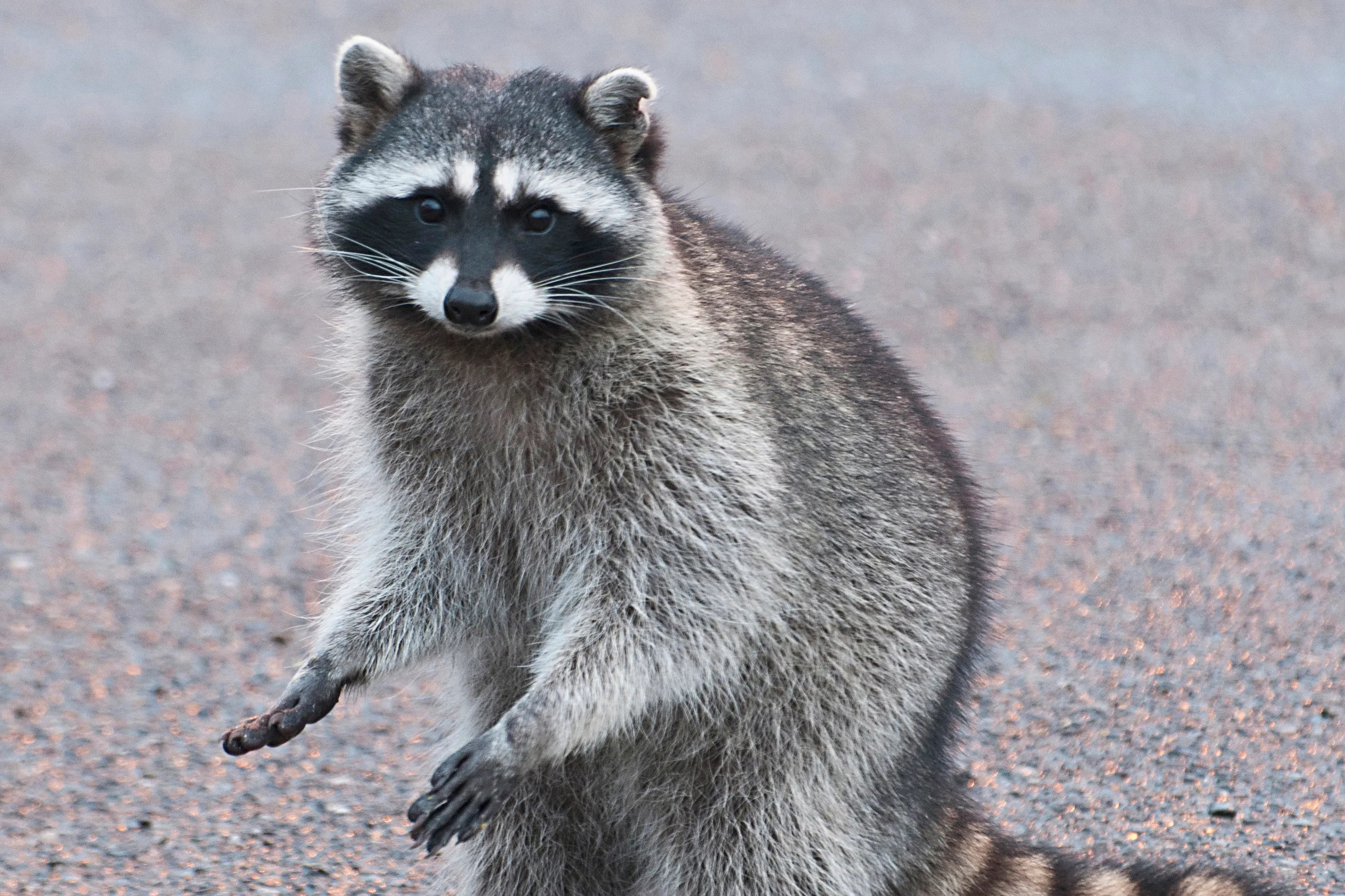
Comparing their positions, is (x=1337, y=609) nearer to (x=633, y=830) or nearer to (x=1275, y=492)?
(x=1275, y=492)

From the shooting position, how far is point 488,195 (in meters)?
3.05

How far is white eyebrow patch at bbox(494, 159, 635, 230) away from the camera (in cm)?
306

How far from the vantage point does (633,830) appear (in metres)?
3.47

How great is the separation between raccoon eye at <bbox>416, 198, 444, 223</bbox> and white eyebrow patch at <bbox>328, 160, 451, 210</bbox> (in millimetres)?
28

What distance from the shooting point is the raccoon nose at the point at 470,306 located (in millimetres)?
2941

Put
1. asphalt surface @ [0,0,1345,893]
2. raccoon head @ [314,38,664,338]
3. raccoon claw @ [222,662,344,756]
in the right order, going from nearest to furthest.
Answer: raccoon head @ [314,38,664,338], raccoon claw @ [222,662,344,756], asphalt surface @ [0,0,1345,893]

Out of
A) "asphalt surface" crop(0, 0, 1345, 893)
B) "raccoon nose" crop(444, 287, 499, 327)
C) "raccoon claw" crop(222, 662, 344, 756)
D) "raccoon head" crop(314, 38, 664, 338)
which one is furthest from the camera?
"asphalt surface" crop(0, 0, 1345, 893)

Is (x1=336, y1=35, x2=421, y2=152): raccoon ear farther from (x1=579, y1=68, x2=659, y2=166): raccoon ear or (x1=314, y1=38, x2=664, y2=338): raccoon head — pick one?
(x1=579, y1=68, x2=659, y2=166): raccoon ear

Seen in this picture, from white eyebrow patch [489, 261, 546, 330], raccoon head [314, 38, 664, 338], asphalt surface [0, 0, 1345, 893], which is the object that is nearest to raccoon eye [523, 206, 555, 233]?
raccoon head [314, 38, 664, 338]

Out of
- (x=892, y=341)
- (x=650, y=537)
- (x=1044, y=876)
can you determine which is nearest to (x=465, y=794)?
(x=650, y=537)

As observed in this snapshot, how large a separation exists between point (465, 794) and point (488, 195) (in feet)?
3.65

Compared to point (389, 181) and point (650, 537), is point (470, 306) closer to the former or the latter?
point (389, 181)

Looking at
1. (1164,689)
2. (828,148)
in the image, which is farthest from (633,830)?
(828,148)

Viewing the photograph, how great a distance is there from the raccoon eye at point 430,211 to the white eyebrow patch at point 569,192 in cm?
12
